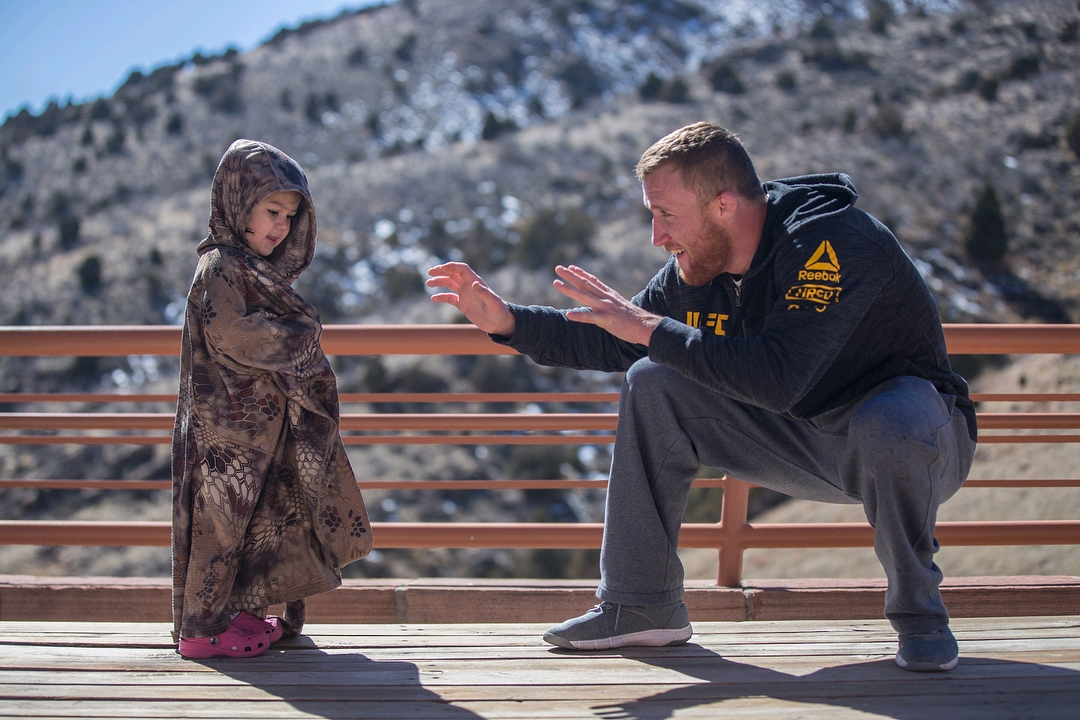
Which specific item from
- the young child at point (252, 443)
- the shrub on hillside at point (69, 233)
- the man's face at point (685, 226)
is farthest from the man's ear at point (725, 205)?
the shrub on hillside at point (69, 233)

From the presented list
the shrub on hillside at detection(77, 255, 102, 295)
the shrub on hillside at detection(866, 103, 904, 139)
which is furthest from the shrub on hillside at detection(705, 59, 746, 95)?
the shrub on hillside at detection(77, 255, 102, 295)

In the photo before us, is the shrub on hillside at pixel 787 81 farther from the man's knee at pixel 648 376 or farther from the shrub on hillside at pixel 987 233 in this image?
the man's knee at pixel 648 376

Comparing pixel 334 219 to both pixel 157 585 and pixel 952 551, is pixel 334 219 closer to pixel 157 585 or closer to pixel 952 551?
pixel 952 551

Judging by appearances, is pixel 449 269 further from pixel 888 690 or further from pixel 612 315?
pixel 888 690

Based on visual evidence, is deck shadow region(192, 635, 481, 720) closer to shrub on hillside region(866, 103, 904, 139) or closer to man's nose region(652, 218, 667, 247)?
man's nose region(652, 218, 667, 247)

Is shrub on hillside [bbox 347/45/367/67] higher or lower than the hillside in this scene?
higher

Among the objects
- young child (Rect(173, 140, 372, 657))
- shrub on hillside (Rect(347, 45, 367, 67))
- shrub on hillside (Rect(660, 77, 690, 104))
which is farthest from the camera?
shrub on hillside (Rect(347, 45, 367, 67))

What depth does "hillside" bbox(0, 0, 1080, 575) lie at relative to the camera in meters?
23.6

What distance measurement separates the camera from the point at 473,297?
2.62 meters

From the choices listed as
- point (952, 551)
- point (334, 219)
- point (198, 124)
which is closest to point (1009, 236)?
point (952, 551)

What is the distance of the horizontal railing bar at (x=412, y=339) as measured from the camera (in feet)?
9.70

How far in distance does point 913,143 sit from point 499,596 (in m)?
33.4

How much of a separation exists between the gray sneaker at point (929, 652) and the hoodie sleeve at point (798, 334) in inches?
24.8

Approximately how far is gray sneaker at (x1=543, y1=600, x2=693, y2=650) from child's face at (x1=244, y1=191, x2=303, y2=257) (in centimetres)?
129
